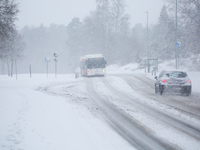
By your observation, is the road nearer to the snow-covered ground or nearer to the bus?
the snow-covered ground

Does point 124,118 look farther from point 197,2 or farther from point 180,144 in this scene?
point 197,2

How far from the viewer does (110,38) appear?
177 feet

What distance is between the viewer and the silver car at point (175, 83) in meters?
13.2

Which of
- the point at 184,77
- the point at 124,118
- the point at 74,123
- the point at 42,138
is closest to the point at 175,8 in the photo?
the point at 184,77

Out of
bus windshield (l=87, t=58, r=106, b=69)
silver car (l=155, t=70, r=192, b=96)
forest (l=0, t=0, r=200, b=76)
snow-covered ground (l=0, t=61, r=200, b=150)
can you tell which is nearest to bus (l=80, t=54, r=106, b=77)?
bus windshield (l=87, t=58, r=106, b=69)

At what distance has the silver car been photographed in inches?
520

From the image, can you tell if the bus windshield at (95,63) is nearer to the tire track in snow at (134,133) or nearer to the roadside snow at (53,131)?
the tire track in snow at (134,133)

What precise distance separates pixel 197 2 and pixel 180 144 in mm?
19195

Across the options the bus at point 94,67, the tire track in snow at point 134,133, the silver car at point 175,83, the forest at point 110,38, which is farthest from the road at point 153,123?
the bus at point 94,67

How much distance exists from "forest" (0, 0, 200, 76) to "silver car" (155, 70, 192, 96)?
33.2 feet

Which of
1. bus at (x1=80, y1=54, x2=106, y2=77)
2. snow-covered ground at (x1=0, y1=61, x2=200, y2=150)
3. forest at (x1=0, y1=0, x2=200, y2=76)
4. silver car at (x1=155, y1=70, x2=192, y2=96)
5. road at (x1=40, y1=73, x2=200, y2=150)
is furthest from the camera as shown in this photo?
bus at (x1=80, y1=54, x2=106, y2=77)

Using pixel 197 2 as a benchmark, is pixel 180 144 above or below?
below

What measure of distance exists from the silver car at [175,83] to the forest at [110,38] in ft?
33.2

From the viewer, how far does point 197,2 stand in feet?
67.9
